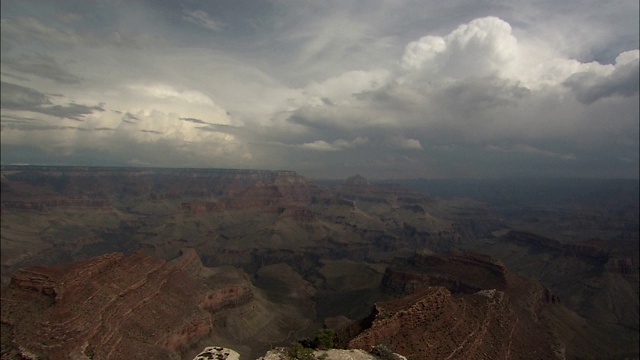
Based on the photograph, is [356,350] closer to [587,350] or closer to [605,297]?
[587,350]

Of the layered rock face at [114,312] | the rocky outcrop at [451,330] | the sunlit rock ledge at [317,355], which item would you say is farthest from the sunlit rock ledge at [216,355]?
the layered rock face at [114,312]

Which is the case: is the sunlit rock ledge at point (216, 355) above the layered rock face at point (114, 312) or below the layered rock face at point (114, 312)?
above

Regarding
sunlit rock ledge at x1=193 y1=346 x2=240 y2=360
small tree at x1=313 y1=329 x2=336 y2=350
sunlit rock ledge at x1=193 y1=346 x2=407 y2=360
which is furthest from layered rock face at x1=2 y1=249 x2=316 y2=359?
small tree at x1=313 y1=329 x2=336 y2=350

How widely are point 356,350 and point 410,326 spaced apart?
16036 mm

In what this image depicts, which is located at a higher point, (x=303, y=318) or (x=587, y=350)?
(x=587, y=350)

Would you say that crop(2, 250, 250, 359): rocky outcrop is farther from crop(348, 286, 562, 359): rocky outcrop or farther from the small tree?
crop(348, 286, 562, 359): rocky outcrop

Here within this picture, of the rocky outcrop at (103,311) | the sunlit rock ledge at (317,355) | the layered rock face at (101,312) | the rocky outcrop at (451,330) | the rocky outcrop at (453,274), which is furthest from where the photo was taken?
the rocky outcrop at (453,274)

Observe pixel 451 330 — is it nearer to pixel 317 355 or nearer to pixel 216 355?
pixel 317 355

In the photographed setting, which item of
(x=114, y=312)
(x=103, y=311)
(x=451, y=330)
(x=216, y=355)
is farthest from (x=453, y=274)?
(x=216, y=355)

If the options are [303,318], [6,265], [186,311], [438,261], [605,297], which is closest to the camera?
[186,311]

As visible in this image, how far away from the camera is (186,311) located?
94.2 m

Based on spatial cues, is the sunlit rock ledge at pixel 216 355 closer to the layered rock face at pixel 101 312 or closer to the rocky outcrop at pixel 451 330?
the rocky outcrop at pixel 451 330

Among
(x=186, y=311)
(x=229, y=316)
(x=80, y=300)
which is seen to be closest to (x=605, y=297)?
(x=229, y=316)

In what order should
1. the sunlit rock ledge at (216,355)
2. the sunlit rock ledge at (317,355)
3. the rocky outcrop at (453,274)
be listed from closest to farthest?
the sunlit rock ledge at (317,355) → the sunlit rock ledge at (216,355) → the rocky outcrop at (453,274)
